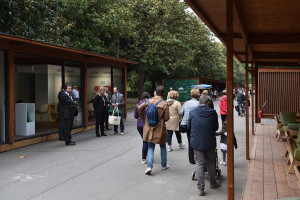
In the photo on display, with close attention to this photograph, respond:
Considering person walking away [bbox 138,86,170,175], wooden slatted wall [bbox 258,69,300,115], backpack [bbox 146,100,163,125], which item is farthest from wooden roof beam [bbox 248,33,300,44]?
wooden slatted wall [bbox 258,69,300,115]

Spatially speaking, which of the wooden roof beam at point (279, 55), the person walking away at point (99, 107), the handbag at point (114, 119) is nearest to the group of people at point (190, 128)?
the handbag at point (114, 119)

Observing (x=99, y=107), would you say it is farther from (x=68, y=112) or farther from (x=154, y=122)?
(x=154, y=122)

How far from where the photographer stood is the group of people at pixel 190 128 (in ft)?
16.9

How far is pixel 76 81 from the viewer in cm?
1301

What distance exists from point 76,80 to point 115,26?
8642mm

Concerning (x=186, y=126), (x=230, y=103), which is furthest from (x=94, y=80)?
(x=230, y=103)

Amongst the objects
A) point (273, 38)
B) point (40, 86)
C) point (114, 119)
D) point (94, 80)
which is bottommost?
point (114, 119)

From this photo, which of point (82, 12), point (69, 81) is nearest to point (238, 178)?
point (69, 81)

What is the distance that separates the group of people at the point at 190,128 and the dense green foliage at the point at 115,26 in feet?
39.9

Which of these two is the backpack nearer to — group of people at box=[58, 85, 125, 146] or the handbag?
group of people at box=[58, 85, 125, 146]

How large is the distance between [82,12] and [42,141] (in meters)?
12.6

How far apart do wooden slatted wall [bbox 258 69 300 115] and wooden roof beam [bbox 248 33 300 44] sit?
1160 centimetres

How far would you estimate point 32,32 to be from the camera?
55.1ft

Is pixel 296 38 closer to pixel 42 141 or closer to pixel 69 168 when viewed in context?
pixel 69 168
